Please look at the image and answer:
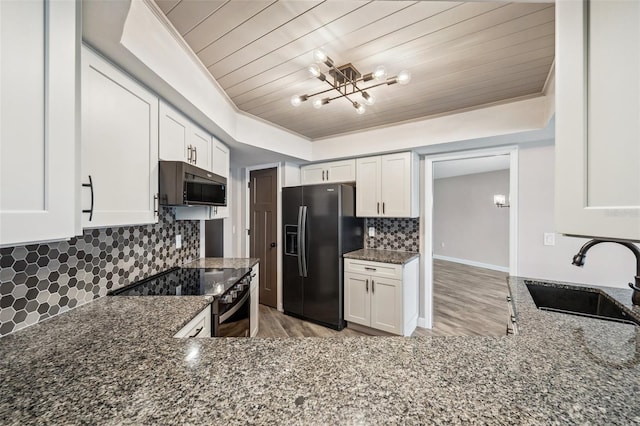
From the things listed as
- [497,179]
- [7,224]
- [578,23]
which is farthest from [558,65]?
[497,179]

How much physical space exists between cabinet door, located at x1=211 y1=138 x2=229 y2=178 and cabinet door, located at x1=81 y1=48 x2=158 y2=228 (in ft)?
2.80

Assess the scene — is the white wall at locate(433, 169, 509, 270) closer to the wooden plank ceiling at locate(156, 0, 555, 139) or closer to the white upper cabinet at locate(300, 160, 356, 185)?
the white upper cabinet at locate(300, 160, 356, 185)

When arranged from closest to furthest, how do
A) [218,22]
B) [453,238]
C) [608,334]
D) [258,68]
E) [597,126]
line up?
[597,126], [608,334], [218,22], [258,68], [453,238]

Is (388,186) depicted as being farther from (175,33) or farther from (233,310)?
(175,33)

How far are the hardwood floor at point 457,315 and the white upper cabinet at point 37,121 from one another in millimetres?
2609

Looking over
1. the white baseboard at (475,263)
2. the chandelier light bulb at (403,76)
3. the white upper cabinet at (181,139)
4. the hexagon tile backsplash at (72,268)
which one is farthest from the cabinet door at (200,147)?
the white baseboard at (475,263)

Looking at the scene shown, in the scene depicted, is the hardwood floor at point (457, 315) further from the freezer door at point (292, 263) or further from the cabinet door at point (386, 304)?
the cabinet door at point (386, 304)

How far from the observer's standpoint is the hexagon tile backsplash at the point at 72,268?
1062 mm

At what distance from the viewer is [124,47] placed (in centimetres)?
115

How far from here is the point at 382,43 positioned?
5.05 feet

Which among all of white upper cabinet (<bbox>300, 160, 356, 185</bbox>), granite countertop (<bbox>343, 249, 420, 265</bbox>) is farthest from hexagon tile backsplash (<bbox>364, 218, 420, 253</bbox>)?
white upper cabinet (<bbox>300, 160, 356, 185</bbox>)

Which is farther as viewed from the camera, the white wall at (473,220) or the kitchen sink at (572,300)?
the white wall at (473,220)

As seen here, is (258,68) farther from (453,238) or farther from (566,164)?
(453,238)

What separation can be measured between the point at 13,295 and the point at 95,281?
393 mm
